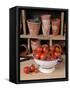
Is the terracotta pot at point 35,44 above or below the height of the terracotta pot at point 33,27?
below

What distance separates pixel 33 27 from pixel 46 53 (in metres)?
0.16

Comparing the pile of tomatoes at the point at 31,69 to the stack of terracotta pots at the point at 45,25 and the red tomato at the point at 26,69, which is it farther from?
the stack of terracotta pots at the point at 45,25

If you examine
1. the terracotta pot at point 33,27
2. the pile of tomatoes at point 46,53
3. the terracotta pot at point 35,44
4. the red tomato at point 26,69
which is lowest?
Result: the red tomato at point 26,69

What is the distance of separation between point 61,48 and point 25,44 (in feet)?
0.74

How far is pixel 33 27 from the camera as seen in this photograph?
1.70 metres

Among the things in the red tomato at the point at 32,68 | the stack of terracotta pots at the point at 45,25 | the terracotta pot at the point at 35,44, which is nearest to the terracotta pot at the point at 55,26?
the stack of terracotta pots at the point at 45,25

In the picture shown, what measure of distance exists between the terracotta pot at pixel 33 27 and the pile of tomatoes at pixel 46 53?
0.31ft

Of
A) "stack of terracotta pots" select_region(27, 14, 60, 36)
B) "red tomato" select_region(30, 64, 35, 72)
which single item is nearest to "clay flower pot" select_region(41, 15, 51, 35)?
"stack of terracotta pots" select_region(27, 14, 60, 36)

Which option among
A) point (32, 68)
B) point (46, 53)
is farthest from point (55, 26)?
point (32, 68)

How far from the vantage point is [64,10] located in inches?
69.1

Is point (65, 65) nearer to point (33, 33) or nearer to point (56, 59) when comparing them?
point (56, 59)

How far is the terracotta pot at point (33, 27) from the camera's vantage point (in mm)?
1691
